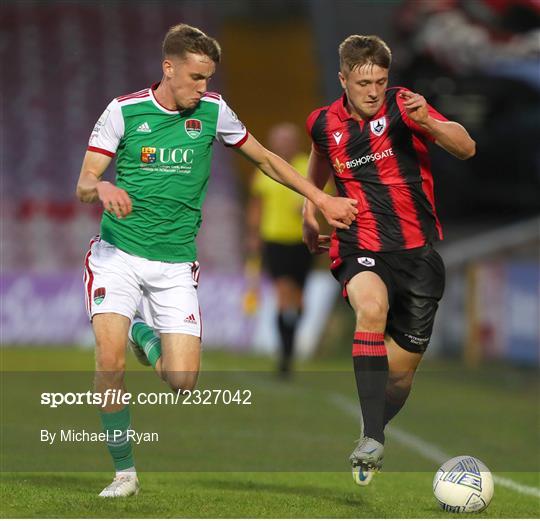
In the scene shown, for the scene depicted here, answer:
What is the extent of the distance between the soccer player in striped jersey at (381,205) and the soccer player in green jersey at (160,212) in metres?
0.21

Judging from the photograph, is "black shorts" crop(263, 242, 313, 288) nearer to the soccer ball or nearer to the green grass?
the green grass

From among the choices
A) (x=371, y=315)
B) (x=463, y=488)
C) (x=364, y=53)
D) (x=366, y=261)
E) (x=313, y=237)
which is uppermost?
(x=364, y=53)

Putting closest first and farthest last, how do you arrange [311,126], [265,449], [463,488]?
[463,488]
[311,126]
[265,449]

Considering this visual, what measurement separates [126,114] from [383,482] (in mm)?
2961

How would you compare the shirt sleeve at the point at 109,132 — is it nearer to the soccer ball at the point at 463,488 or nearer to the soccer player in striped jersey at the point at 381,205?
the soccer player in striped jersey at the point at 381,205

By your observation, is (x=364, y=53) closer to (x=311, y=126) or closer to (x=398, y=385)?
(x=311, y=126)

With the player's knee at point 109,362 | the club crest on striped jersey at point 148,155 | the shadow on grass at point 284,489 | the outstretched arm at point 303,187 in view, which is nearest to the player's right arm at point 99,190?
the club crest on striped jersey at point 148,155

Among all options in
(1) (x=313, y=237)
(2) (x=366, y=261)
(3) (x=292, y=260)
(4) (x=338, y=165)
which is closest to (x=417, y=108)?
(4) (x=338, y=165)

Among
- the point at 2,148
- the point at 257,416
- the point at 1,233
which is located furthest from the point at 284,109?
the point at 257,416

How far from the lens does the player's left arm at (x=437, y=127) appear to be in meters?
7.18

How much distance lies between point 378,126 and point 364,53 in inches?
19.4

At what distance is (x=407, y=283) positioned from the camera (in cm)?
771

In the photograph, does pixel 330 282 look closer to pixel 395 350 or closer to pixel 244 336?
pixel 244 336

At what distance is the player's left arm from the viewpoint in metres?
7.18
